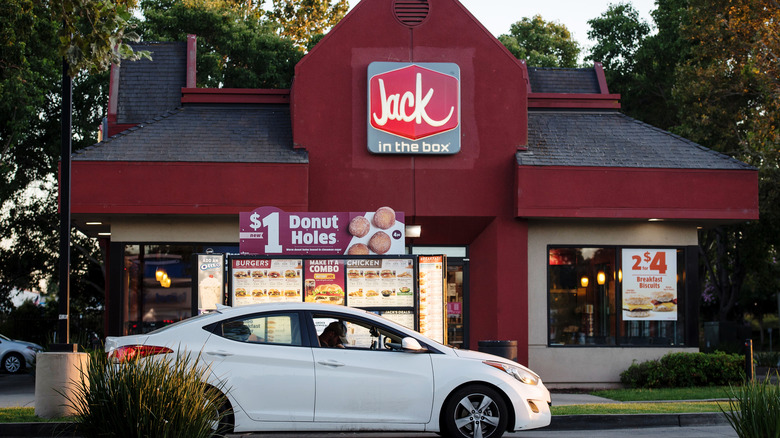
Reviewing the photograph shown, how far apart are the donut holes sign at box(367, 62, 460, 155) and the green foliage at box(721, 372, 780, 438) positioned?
11.5 m

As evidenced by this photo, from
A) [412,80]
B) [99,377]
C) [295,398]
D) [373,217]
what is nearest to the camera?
[99,377]

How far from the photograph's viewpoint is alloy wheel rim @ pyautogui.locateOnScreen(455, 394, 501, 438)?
9.82 m

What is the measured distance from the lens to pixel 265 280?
1462 cm

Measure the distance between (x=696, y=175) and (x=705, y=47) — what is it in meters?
8.93

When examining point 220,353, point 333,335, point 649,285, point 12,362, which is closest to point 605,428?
point 333,335

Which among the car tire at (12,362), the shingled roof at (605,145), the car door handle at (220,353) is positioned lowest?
the car tire at (12,362)

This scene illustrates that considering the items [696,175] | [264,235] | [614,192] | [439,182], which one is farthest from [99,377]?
[696,175]

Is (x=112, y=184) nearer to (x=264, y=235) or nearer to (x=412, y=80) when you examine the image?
(x=264, y=235)

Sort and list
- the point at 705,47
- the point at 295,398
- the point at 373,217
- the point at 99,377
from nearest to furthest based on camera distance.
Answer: the point at 99,377
the point at 295,398
the point at 373,217
the point at 705,47

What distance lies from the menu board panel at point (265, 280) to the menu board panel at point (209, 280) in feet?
2.79

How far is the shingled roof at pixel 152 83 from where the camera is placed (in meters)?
22.5

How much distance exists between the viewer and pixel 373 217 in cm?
1496

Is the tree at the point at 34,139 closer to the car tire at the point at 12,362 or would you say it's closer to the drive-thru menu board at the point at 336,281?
the car tire at the point at 12,362

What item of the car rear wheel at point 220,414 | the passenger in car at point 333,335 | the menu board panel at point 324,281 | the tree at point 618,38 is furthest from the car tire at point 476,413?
the tree at point 618,38
